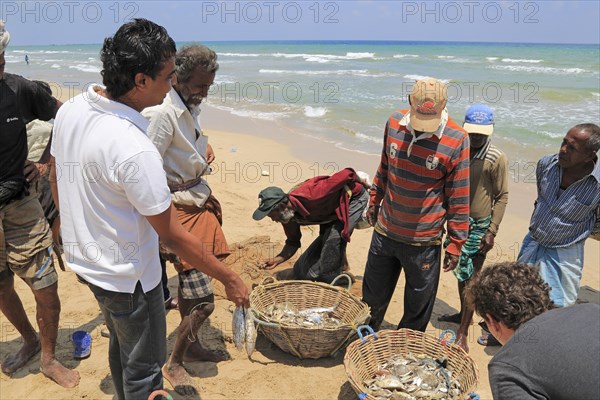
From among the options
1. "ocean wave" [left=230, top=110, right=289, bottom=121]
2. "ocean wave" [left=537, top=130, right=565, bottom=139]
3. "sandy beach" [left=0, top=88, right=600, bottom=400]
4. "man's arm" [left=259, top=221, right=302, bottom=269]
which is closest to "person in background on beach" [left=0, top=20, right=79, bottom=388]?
"sandy beach" [left=0, top=88, right=600, bottom=400]

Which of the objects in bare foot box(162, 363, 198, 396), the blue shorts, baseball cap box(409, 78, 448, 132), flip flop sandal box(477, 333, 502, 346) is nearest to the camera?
baseball cap box(409, 78, 448, 132)

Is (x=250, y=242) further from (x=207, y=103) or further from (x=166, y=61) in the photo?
(x=207, y=103)

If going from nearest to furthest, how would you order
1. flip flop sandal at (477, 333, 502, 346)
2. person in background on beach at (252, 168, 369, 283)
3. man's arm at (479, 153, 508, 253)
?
man's arm at (479, 153, 508, 253) < flip flop sandal at (477, 333, 502, 346) < person in background on beach at (252, 168, 369, 283)

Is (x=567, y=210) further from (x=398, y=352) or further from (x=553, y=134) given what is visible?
(x=553, y=134)

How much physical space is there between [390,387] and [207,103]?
13954mm

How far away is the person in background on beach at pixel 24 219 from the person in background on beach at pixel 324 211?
1.76m

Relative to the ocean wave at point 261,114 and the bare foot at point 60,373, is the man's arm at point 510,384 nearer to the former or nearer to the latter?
the bare foot at point 60,373

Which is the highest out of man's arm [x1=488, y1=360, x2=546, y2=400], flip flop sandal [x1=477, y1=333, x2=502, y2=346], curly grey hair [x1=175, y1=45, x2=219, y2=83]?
curly grey hair [x1=175, y1=45, x2=219, y2=83]

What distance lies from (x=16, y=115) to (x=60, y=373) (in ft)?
5.54

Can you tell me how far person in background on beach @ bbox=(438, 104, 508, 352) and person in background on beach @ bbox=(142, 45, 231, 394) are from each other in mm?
1867

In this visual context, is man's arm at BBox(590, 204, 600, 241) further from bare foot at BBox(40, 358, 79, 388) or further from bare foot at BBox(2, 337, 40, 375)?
bare foot at BBox(2, 337, 40, 375)

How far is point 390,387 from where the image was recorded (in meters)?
3.23

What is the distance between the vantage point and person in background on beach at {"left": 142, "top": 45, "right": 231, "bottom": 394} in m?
2.98

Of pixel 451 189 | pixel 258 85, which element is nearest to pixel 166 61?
pixel 451 189
